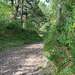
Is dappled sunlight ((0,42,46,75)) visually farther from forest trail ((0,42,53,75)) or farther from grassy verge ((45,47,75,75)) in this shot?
grassy verge ((45,47,75,75))

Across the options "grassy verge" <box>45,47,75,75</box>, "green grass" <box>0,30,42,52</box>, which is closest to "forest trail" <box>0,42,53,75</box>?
"grassy verge" <box>45,47,75,75</box>

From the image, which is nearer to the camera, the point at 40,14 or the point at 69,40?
the point at 69,40

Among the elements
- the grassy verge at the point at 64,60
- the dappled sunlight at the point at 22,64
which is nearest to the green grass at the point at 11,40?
the dappled sunlight at the point at 22,64

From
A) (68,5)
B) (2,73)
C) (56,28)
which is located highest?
(68,5)

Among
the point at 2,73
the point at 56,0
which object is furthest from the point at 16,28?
the point at 56,0

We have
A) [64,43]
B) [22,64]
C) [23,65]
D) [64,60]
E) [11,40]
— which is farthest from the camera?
[11,40]

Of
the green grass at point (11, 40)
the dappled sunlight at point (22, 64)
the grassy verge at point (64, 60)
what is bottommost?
the green grass at point (11, 40)

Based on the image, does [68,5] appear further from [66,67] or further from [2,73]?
[2,73]

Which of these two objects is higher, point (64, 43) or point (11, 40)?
point (64, 43)

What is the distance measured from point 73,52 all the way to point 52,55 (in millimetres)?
649

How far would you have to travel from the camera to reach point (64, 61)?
2.23 metres

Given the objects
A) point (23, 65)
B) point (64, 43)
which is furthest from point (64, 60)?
point (23, 65)

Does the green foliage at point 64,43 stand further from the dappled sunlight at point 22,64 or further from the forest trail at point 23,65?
the dappled sunlight at point 22,64

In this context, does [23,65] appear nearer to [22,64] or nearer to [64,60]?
[22,64]
